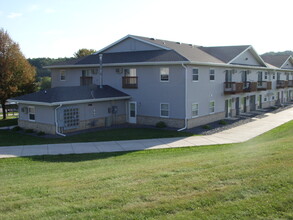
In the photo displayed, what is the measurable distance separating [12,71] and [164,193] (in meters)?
28.6

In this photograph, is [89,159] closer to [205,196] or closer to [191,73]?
[205,196]

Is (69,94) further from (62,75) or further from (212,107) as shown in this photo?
(212,107)

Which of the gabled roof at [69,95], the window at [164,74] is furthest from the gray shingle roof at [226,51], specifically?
the gabled roof at [69,95]

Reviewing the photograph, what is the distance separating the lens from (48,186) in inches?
367

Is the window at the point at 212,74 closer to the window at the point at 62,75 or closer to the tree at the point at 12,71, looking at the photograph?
the window at the point at 62,75

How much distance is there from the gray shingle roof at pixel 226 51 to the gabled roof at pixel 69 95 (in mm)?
9733

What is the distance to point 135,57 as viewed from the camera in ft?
91.9

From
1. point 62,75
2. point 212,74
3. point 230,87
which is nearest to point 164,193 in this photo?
point 212,74

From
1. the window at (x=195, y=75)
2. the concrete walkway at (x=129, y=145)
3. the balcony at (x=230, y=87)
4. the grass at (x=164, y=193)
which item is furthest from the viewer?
the balcony at (x=230, y=87)

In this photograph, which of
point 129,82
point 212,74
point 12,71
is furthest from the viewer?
point 12,71

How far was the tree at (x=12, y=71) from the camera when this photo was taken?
104ft

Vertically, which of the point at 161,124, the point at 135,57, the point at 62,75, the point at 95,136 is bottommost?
the point at 95,136

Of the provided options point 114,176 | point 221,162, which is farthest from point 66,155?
point 221,162

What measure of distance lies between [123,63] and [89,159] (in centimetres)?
1318
